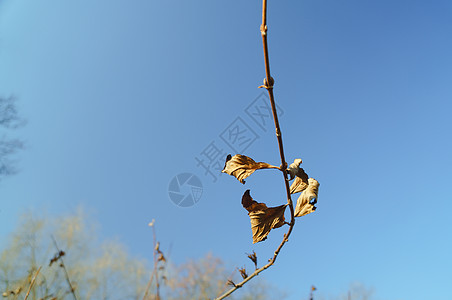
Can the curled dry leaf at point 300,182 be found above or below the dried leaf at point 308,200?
above

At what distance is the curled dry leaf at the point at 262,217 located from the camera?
387 millimetres

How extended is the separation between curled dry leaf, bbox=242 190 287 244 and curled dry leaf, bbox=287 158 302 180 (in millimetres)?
44

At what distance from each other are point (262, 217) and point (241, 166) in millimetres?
70

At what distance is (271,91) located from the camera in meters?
0.29

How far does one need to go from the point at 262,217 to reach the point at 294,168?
75mm

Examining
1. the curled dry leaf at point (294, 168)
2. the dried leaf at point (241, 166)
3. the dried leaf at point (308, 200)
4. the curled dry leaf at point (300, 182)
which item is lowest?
the dried leaf at point (308, 200)

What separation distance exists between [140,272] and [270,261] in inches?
316

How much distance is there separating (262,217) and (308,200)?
61 millimetres

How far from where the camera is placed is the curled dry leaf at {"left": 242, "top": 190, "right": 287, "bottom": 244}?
39cm

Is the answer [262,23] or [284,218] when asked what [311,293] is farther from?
[262,23]

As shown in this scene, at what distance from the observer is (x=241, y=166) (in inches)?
15.3

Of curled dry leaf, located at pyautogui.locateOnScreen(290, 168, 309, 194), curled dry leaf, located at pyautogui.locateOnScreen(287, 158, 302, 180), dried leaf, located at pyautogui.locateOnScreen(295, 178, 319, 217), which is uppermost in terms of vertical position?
curled dry leaf, located at pyautogui.locateOnScreen(287, 158, 302, 180)

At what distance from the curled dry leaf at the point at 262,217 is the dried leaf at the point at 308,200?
19mm

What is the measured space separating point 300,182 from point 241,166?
8 cm
